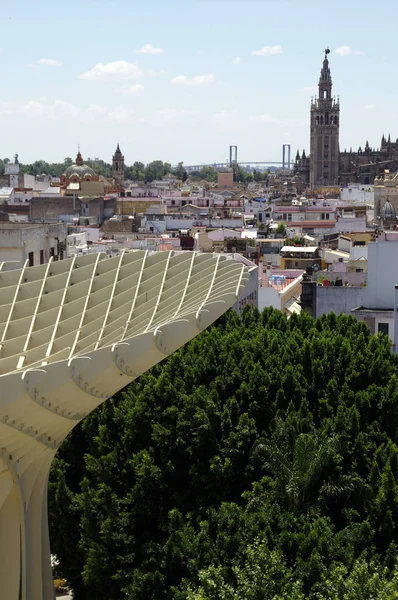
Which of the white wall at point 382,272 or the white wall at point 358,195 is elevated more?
the white wall at point 382,272

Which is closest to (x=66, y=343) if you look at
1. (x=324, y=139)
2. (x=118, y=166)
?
(x=118, y=166)

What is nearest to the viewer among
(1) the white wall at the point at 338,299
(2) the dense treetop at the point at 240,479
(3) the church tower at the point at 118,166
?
(2) the dense treetop at the point at 240,479

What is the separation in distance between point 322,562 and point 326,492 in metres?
2.45

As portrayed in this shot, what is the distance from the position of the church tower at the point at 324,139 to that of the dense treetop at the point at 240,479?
127m

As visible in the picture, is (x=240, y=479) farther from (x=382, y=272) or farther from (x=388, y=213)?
(x=388, y=213)

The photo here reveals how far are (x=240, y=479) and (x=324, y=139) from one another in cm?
13243

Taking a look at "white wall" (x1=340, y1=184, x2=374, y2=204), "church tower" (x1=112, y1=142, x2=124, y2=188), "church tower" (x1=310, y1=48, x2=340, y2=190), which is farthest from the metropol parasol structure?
"church tower" (x1=310, y1=48, x2=340, y2=190)

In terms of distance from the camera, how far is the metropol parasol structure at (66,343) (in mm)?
12344

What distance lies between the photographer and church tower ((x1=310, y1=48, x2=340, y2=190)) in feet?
490

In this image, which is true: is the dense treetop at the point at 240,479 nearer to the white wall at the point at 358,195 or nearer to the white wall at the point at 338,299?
the white wall at the point at 338,299

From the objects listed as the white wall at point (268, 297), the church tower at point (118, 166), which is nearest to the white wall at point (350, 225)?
the white wall at point (268, 297)

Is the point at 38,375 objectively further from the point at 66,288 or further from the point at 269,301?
the point at 269,301

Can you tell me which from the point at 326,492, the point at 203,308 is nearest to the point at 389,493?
the point at 326,492

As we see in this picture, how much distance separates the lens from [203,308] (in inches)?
546
